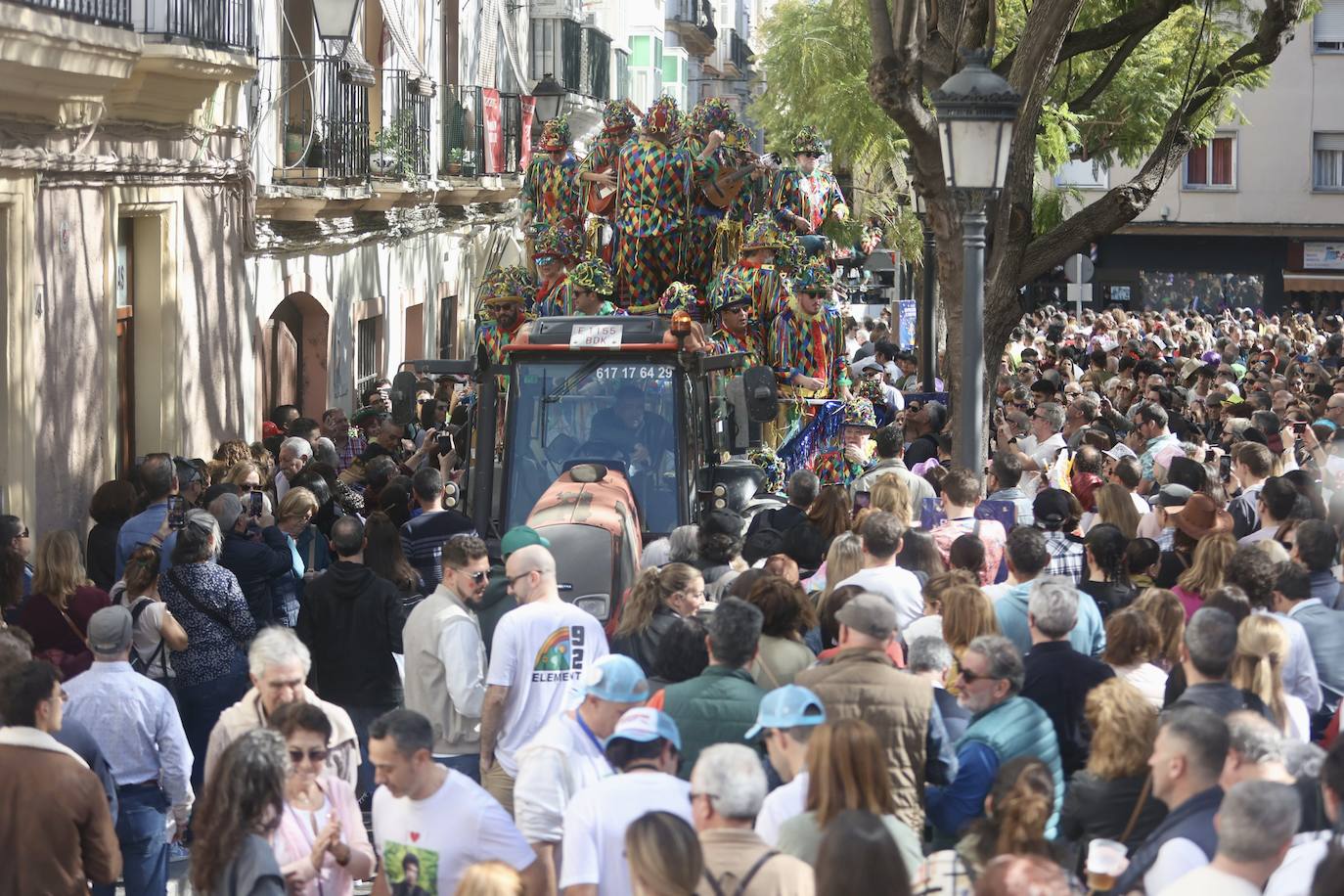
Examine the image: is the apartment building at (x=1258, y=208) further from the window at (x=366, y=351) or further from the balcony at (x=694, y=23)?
the window at (x=366, y=351)

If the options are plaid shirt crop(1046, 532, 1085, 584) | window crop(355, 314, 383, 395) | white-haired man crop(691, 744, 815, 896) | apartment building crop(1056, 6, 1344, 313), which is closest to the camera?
white-haired man crop(691, 744, 815, 896)

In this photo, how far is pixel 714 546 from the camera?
980 centimetres

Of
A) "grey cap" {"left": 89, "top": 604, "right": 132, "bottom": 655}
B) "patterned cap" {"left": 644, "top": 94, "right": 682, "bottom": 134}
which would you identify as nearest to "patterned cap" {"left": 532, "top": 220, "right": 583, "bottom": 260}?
"patterned cap" {"left": 644, "top": 94, "right": 682, "bottom": 134}

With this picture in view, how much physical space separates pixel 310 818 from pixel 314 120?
45.5ft

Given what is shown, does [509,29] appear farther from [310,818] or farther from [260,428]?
[310,818]

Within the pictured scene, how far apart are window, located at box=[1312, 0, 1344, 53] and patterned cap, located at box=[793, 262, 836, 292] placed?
118 feet

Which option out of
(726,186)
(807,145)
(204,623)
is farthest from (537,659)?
(807,145)

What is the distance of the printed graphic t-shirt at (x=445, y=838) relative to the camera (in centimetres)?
607

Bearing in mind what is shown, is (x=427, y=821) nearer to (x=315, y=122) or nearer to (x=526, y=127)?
(x=315, y=122)

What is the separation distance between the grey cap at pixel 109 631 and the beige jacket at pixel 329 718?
0.85 meters

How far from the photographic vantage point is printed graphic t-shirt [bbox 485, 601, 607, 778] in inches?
307

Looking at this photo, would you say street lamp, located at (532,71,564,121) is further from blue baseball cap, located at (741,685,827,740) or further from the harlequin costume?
blue baseball cap, located at (741,685,827,740)

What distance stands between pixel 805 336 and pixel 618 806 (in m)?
8.07

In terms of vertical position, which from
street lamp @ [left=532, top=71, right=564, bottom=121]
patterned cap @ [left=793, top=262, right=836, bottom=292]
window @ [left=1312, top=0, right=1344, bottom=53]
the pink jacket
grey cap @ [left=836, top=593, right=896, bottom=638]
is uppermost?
window @ [left=1312, top=0, right=1344, bottom=53]
